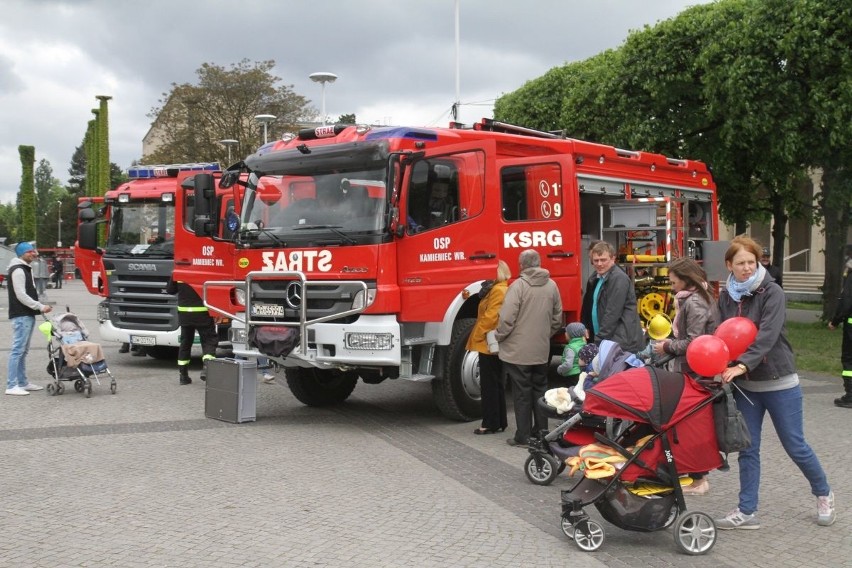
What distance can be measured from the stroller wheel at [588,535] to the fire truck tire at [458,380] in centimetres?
379

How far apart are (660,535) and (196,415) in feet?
18.5

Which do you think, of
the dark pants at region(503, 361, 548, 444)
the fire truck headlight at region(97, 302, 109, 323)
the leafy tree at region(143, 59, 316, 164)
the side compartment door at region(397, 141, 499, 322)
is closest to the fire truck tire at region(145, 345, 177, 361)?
the fire truck headlight at region(97, 302, 109, 323)

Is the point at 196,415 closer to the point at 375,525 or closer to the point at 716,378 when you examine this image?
the point at 375,525

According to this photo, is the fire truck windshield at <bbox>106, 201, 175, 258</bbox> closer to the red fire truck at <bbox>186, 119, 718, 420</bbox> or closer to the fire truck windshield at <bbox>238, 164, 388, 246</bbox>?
the red fire truck at <bbox>186, 119, 718, 420</bbox>

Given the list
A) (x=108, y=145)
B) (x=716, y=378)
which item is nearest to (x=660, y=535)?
(x=716, y=378)

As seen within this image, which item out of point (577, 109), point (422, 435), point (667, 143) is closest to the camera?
point (422, 435)

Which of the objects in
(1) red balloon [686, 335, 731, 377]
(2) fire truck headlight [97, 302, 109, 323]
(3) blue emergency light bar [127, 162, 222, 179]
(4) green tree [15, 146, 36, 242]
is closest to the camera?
(1) red balloon [686, 335, 731, 377]

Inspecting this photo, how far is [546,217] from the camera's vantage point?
353 inches

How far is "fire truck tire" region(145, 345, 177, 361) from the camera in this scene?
1468cm

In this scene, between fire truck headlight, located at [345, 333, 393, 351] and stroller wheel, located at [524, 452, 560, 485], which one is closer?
stroller wheel, located at [524, 452, 560, 485]

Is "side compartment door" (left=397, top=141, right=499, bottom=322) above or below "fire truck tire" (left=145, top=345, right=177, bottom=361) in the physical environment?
above

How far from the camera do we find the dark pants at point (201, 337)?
11.5m

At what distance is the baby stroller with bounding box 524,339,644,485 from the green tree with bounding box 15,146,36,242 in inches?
2572

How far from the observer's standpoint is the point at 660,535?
5.33m
